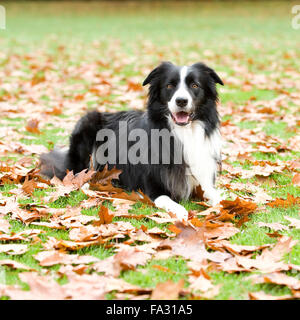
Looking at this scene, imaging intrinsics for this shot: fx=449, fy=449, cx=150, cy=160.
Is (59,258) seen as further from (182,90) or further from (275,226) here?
(182,90)

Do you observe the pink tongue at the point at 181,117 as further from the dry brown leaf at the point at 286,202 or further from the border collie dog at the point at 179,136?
the dry brown leaf at the point at 286,202

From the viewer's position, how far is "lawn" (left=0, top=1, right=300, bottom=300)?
2.51 m

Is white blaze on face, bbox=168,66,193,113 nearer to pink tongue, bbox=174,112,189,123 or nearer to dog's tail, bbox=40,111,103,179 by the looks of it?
pink tongue, bbox=174,112,189,123

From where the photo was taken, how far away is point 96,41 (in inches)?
687

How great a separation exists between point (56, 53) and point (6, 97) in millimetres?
6474

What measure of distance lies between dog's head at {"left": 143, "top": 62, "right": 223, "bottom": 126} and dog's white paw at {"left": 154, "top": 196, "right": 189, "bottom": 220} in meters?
0.70

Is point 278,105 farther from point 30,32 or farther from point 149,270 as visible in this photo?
point 30,32

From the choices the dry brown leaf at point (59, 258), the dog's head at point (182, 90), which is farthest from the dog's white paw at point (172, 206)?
the dry brown leaf at point (59, 258)

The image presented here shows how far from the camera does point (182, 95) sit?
3936 millimetres

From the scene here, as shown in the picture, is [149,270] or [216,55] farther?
[216,55]

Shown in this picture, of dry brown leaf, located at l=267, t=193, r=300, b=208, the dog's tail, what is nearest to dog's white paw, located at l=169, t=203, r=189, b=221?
Answer: dry brown leaf, located at l=267, t=193, r=300, b=208

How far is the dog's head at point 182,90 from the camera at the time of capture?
157 inches

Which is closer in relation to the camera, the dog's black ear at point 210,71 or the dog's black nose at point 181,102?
the dog's black nose at point 181,102
